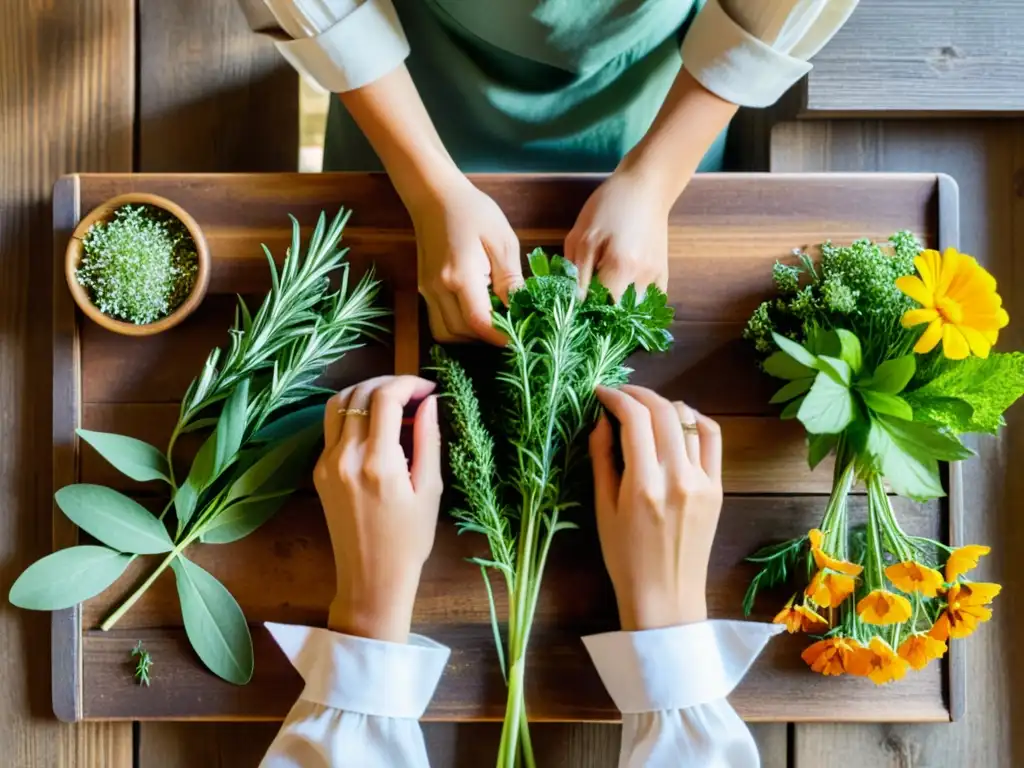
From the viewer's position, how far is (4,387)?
944 millimetres

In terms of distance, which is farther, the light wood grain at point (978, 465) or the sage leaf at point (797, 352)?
the light wood grain at point (978, 465)

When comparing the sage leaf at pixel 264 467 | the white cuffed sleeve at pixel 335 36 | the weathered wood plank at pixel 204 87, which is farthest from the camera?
the weathered wood plank at pixel 204 87

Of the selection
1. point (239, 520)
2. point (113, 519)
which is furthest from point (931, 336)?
point (113, 519)

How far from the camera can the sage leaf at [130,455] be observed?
2.76ft

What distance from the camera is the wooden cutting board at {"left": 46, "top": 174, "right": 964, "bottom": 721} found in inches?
34.7

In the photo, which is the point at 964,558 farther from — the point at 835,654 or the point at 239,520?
the point at 239,520

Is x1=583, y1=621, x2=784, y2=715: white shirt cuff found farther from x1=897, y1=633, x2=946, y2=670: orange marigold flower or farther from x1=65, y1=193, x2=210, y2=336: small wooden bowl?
x1=65, y1=193, x2=210, y2=336: small wooden bowl

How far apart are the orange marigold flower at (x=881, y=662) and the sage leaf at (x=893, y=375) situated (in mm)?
242

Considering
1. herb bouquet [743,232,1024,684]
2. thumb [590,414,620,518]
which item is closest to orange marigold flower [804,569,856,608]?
herb bouquet [743,232,1024,684]

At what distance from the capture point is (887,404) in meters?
0.78

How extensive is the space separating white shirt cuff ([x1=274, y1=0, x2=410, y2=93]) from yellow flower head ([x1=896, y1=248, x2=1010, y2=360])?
Result: 52cm

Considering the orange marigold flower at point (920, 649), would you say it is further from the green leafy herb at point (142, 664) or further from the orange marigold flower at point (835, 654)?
the green leafy herb at point (142, 664)

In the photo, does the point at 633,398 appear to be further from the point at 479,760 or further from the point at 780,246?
the point at 479,760

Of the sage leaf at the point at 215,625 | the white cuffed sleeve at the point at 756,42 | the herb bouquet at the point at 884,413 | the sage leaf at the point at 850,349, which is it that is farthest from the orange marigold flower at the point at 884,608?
the sage leaf at the point at 215,625
